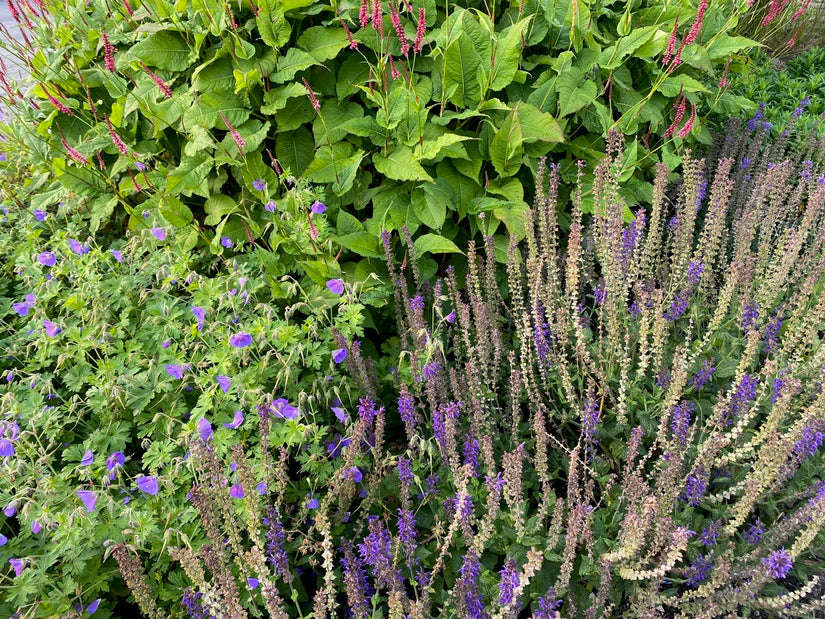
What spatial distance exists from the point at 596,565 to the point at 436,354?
83 centimetres

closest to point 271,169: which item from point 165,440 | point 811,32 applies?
point 165,440

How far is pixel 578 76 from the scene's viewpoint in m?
2.53

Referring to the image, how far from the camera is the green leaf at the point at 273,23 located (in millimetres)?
2268

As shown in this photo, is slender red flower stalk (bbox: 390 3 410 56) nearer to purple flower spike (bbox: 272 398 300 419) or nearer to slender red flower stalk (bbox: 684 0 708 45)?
slender red flower stalk (bbox: 684 0 708 45)

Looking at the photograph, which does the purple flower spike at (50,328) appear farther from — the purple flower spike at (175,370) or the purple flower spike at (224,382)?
the purple flower spike at (224,382)

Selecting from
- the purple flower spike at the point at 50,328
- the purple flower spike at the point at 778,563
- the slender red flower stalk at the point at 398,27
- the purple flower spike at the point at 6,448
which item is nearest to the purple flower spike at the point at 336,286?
the slender red flower stalk at the point at 398,27

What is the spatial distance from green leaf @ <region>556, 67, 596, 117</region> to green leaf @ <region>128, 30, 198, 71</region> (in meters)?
1.52

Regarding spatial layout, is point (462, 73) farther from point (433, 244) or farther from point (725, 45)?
point (725, 45)

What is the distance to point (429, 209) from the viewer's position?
2383 mm

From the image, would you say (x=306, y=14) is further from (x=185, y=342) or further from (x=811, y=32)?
(x=811, y=32)

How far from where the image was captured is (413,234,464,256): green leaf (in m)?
2.30

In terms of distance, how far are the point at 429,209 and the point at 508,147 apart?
40 cm

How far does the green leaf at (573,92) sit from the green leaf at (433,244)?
75cm

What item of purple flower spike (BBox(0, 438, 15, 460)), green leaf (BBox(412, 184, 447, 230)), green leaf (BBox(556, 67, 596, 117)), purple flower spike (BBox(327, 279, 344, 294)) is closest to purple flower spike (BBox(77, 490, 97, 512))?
purple flower spike (BBox(0, 438, 15, 460))
